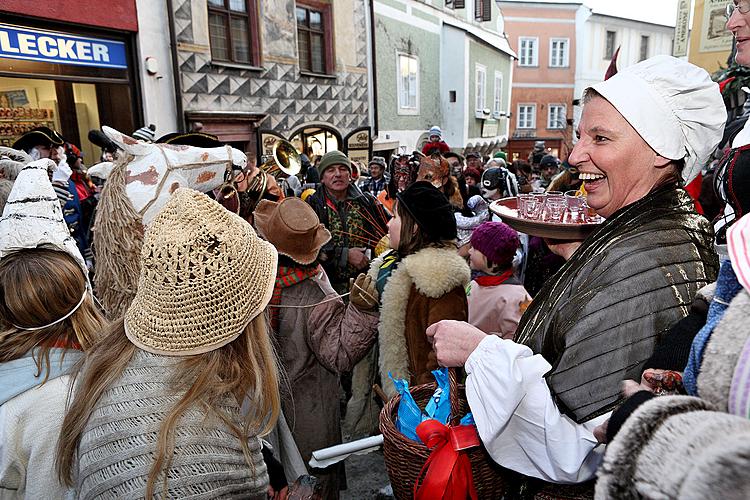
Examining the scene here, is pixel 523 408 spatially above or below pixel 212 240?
below

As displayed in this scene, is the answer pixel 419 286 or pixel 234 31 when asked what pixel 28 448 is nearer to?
pixel 419 286

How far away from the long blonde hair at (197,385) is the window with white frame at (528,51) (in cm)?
3445

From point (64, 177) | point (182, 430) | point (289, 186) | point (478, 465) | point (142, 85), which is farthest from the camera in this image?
point (142, 85)

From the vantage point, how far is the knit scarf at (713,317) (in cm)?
73

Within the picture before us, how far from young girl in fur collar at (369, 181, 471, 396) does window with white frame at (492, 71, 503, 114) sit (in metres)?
23.9

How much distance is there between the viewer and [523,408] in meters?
1.29

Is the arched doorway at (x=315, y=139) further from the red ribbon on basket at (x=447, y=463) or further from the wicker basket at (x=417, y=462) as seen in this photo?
the red ribbon on basket at (x=447, y=463)

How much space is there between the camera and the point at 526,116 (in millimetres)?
32562

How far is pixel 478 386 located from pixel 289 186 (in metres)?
6.13

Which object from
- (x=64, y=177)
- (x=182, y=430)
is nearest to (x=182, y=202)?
(x=182, y=430)

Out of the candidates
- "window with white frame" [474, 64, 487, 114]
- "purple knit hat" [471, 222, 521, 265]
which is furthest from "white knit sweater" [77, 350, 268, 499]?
"window with white frame" [474, 64, 487, 114]

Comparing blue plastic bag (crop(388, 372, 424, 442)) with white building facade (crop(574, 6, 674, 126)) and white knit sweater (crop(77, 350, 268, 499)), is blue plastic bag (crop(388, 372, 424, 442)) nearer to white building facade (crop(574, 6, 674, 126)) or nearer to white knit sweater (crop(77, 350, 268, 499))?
white knit sweater (crop(77, 350, 268, 499))

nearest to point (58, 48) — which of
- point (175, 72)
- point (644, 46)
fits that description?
point (175, 72)

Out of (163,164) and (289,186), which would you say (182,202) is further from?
(289,186)
